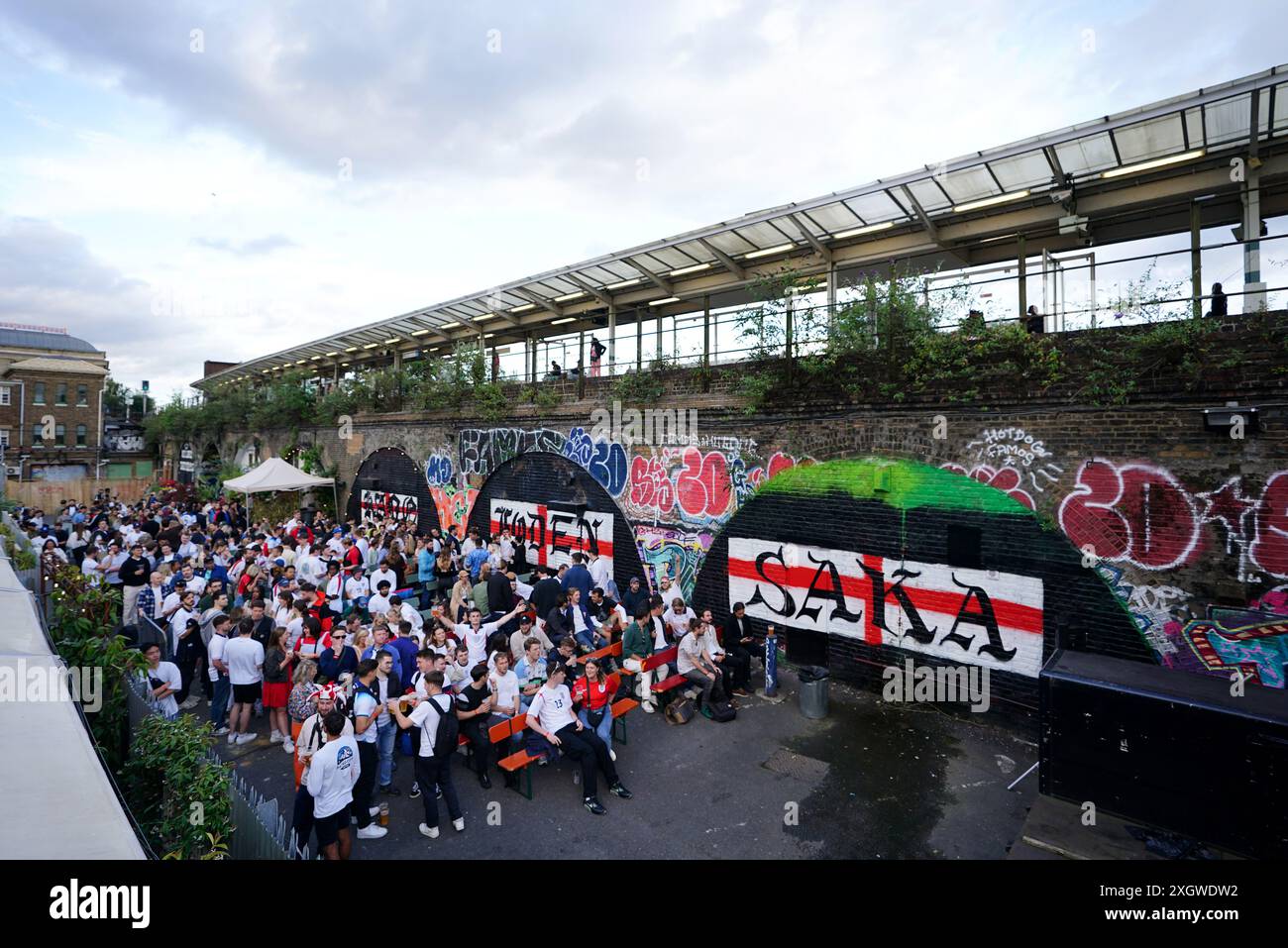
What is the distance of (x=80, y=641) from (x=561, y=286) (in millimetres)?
11998

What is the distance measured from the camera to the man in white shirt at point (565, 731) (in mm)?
6781

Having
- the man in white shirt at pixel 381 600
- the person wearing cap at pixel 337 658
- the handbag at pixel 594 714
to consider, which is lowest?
the handbag at pixel 594 714

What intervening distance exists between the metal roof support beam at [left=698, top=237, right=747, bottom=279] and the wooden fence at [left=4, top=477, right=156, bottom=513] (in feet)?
110

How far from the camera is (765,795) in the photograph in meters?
6.86

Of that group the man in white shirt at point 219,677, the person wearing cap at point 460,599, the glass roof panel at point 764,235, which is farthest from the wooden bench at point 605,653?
the glass roof panel at point 764,235

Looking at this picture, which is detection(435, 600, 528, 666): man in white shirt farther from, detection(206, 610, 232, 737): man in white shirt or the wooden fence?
the wooden fence

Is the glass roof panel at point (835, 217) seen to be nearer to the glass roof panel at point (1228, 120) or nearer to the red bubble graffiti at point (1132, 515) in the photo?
the glass roof panel at point (1228, 120)

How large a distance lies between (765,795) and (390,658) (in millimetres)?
4401

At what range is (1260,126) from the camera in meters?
8.58

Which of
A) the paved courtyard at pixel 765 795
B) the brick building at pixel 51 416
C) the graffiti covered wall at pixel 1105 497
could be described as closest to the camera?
A: the paved courtyard at pixel 765 795

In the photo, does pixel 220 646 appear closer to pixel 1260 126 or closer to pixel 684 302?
pixel 684 302

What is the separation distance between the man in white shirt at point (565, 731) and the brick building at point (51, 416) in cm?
6045

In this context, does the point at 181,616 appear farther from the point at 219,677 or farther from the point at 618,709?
the point at 618,709

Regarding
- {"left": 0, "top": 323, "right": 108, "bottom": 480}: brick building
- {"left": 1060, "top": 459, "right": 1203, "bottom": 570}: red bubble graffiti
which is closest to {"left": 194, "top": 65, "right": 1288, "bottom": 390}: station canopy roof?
{"left": 1060, "top": 459, "right": 1203, "bottom": 570}: red bubble graffiti
